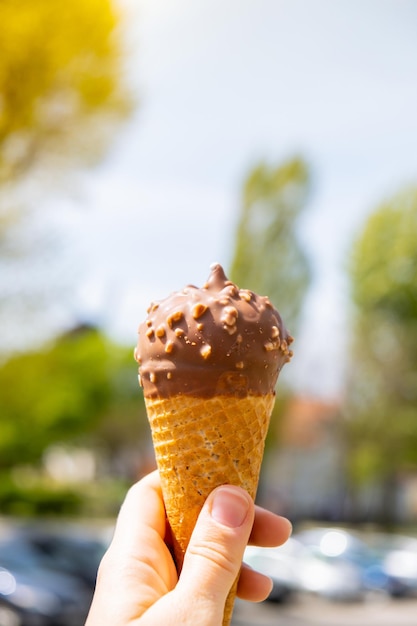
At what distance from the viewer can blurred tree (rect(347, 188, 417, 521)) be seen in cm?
2667

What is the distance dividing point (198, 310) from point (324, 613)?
15699 millimetres

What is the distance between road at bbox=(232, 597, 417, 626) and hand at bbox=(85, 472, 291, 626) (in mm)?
11500

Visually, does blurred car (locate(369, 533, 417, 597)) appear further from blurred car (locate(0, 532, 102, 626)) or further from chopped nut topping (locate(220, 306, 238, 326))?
chopped nut topping (locate(220, 306, 238, 326))

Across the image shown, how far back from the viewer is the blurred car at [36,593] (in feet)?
29.8

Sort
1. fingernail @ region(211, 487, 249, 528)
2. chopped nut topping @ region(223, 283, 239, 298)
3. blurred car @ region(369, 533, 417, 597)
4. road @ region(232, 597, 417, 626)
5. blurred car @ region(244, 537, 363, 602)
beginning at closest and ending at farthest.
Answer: fingernail @ region(211, 487, 249, 528), chopped nut topping @ region(223, 283, 239, 298), road @ region(232, 597, 417, 626), blurred car @ region(244, 537, 363, 602), blurred car @ region(369, 533, 417, 597)

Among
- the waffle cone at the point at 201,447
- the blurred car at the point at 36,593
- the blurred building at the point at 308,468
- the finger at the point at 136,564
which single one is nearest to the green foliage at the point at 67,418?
the blurred car at the point at 36,593

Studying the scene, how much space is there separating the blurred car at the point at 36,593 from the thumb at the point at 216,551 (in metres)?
8.11

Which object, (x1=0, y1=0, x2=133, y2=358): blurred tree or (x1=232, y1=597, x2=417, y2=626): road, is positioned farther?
(x1=232, y1=597, x2=417, y2=626): road

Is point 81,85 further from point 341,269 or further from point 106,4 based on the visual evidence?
point 341,269

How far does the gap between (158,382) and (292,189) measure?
78.4 feet

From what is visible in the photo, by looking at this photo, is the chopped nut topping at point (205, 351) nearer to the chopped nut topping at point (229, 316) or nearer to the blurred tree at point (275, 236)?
the chopped nut topping at point (229, 316)

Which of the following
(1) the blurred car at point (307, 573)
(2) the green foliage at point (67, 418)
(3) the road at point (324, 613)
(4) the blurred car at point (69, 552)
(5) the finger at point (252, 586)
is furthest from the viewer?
(1) the blurred car at point (307, 573)

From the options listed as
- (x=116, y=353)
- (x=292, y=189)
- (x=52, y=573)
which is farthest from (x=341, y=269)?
(x=52, y=573)

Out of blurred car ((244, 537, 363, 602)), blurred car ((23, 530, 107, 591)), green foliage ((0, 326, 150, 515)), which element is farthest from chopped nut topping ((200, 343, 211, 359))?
blurred car ((244, 537, 363, 602))
